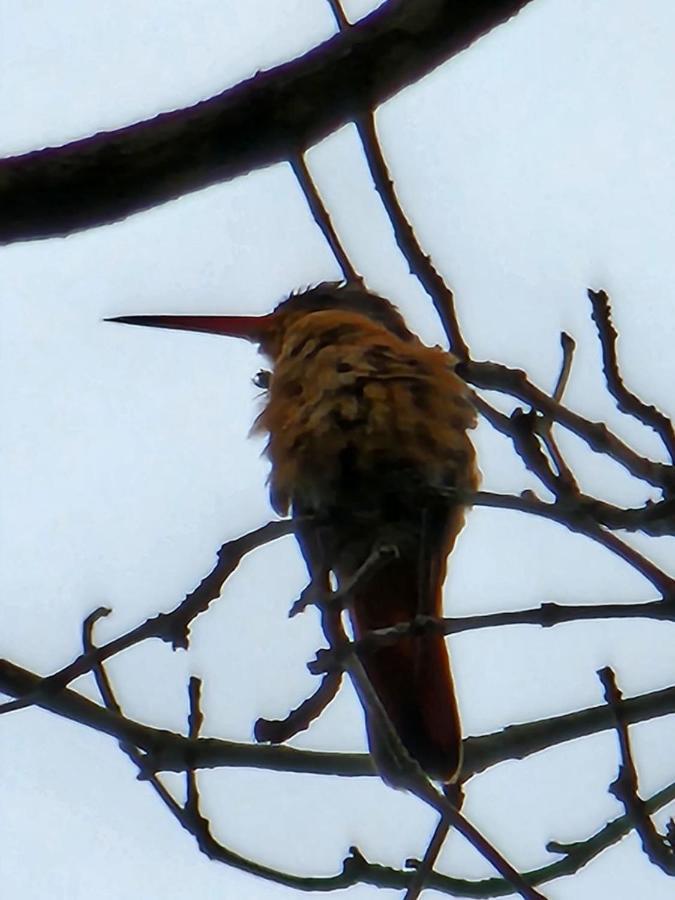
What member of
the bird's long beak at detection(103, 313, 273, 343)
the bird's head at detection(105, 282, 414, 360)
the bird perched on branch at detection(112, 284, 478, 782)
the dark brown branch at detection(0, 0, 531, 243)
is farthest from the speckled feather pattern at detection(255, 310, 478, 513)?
the dark brown branch at detection(0, 0, 531, 243)

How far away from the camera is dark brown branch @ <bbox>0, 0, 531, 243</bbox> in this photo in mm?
1576

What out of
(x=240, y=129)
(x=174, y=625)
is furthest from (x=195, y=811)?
(x=240, y=129)

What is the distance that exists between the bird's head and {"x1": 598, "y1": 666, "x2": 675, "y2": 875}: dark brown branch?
4.84 feet

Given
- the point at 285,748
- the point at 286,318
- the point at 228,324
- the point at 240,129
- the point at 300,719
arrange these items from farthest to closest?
the point at 228,324
the point at 286,318
the point at 285,748
the point at 300,719
the point at 240,129

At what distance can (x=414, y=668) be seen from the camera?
118 inches

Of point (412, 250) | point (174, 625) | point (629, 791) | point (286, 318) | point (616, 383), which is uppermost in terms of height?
point (286, 318)

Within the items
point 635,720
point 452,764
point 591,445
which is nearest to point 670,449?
point 591,445

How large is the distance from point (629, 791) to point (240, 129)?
1.41m

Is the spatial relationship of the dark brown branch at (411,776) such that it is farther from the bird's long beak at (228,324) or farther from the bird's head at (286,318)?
the bird's long beak at (228,324)

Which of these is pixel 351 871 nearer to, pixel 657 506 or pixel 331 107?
pixel 657 506

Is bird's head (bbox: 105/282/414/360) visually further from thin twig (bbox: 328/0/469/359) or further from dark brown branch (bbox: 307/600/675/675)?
dark brown branch (bbox: 307/600/675/675)

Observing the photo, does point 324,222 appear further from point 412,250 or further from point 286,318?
point 286,318

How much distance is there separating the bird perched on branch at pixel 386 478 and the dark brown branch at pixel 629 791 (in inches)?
19.4

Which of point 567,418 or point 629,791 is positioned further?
point 629,791
